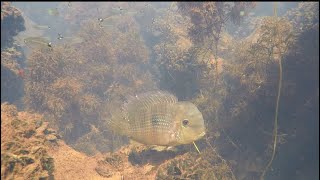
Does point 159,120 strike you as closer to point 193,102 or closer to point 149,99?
point 149,99

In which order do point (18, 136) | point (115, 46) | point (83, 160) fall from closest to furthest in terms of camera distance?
point (18, 136)
point (83, 160)
point (115, 46)

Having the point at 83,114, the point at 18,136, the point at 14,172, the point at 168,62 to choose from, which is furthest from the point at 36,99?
the point at 14,172

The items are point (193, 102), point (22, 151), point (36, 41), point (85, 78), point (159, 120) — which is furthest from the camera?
point (85, 78)

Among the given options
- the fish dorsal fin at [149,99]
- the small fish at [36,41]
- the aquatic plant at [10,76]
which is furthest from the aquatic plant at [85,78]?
the fish dorsal fin at [149,99]

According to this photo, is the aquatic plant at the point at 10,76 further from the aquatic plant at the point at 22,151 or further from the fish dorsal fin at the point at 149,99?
the fish dorsal fin at the point at 149,99

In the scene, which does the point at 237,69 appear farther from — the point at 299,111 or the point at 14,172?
the point at 14,172

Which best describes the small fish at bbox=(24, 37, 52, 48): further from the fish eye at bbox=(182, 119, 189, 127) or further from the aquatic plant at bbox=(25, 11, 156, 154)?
the fish eye at bbox=(182, 119, 189, 127)

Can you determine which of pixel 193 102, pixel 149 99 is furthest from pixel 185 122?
pixel 193 102
